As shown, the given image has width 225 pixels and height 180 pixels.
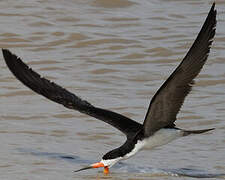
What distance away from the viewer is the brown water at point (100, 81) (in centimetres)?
769

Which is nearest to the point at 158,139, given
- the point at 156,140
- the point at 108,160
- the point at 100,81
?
the point at 156,140

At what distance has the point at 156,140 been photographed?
7172mm

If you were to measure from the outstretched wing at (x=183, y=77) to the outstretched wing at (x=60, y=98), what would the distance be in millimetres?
747

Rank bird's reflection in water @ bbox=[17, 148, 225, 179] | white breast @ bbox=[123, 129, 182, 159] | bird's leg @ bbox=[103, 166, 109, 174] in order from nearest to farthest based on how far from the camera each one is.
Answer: white breast @ bbox=[123, 129, 182, 159] → bird's leg @ bbox=[103, 166, 109, 174] → bird's reflection in water @ bbox=[17, 148, 225, 179]

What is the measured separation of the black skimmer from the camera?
6.37 metres

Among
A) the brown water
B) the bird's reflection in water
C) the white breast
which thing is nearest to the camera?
the white breast

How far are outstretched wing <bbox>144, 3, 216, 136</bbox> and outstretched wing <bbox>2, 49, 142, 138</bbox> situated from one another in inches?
29.4

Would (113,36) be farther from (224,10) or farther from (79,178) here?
(79,178)

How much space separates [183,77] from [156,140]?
2.99 feet

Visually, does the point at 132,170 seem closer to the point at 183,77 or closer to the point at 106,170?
the point at 106,170

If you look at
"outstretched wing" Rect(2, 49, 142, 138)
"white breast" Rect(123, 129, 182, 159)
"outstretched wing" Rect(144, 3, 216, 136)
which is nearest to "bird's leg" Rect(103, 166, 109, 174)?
"white breast" Rect(123, 129, 182, 159)

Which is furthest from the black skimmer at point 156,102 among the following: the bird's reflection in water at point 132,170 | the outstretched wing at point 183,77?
the bird's reflection in water at point 132,170

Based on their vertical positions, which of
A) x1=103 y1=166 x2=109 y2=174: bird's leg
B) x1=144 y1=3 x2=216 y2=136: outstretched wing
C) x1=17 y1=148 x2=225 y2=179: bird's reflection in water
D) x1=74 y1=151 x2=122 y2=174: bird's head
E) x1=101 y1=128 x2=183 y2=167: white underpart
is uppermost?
x1=144 y1=3 x2=216 y2=136: outstretched wing

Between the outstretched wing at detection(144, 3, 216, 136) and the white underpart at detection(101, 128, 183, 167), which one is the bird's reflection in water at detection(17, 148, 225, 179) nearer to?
the white underpart at detection(101, 128, 183, 167)
